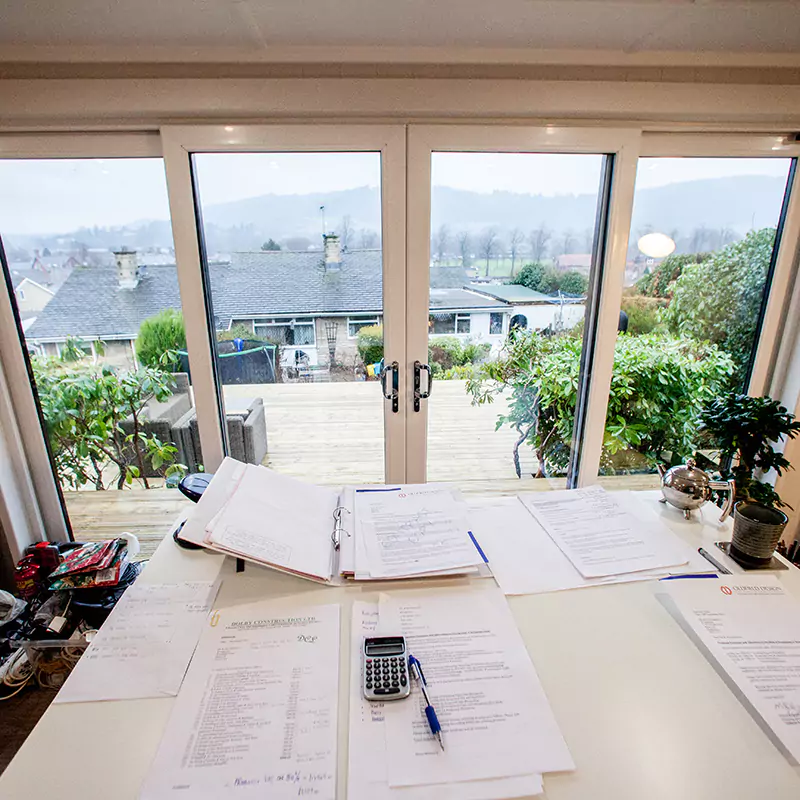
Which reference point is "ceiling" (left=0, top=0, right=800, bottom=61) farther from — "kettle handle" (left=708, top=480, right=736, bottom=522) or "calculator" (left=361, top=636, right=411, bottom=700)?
"calculator" (left=361, top=636, right=411, bottom=700)

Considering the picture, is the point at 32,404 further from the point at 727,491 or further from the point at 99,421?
the point at 727,491

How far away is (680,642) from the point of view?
2.72 feet

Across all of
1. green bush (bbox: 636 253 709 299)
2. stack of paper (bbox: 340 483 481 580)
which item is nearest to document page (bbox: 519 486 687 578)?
stack of paper (bbox: 340 483 481 580)

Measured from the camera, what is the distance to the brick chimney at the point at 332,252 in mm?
1796

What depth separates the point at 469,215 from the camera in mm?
1803

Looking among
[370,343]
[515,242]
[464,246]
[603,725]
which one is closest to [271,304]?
[370,343]

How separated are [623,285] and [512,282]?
0.45 meters

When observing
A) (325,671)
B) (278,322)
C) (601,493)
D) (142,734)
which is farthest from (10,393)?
(601,493)

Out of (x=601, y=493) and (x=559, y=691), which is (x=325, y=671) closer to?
(x=559, y=691)

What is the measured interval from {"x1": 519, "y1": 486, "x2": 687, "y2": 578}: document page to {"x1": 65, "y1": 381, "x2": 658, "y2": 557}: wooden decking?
2.78 ft

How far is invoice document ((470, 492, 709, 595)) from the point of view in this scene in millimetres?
969

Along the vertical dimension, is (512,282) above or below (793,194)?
below

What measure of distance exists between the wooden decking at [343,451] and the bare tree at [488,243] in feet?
1.80

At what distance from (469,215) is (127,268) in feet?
4.49
